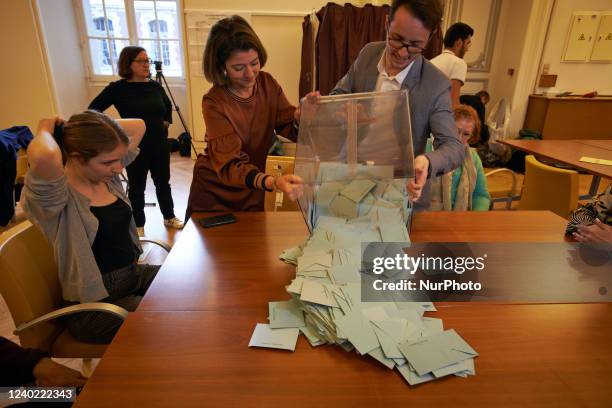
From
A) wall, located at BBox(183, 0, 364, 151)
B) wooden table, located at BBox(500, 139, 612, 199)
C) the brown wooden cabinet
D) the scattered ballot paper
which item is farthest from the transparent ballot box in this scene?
the brown wooden cabinet

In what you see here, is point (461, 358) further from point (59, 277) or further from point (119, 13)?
point (119, 13)

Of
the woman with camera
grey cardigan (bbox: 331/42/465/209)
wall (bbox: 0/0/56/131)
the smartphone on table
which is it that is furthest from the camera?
wall (bbox: 0/0/56/131)

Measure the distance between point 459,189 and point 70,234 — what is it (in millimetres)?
1755

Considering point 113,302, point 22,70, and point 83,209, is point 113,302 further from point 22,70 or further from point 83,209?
point 22,70

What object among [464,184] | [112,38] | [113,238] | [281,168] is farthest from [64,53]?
[464,184]

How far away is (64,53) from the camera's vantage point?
14.6ft

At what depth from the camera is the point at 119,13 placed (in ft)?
15.8

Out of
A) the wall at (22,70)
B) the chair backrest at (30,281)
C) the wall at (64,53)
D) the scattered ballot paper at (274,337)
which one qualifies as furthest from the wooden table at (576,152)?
the wall at (22,70)

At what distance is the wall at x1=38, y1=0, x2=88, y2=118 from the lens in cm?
416

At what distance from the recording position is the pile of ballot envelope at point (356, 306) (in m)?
0.69

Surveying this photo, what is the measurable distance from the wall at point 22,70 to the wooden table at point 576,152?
4.88 metres

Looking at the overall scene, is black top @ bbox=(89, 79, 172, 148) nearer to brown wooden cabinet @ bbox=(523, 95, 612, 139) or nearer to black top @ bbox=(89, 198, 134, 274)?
black top @ bbox=(89, 198, 134, 274)

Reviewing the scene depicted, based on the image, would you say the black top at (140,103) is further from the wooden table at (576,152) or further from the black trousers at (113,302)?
the wooden table at (576,152)

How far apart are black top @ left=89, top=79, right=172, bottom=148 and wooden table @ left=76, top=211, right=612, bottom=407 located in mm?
2004
